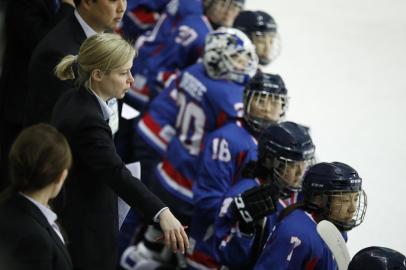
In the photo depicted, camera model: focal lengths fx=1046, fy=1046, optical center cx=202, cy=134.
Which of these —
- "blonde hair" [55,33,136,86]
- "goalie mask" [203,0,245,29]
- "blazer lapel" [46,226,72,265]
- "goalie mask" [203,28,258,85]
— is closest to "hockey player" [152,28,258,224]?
"goalie mask" [203,28,258,85]

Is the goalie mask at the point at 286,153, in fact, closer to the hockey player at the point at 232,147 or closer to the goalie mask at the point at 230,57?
the hockey player at the point at 232,147

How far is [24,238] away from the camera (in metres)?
2.12

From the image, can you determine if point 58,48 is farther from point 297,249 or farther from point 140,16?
point 140,16

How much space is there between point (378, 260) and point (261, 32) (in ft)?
7.11

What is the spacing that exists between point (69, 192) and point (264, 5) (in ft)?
13.1

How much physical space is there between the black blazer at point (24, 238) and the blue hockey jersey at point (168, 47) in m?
2.64

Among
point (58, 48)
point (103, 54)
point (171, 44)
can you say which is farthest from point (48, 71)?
point (171, 44)

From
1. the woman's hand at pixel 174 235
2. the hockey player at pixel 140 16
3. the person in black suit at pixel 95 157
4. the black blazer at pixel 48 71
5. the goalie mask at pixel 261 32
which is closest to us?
the woman's hand at pixel 174 235

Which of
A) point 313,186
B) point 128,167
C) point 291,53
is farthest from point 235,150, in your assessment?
point 291,53

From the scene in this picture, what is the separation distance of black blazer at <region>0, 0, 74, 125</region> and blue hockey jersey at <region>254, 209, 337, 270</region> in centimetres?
99

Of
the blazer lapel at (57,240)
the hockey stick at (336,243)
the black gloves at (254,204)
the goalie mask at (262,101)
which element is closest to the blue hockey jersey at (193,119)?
the goalie mask at (262,101)

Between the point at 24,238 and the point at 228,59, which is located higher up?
the point at 24,238

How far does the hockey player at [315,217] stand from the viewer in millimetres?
2951

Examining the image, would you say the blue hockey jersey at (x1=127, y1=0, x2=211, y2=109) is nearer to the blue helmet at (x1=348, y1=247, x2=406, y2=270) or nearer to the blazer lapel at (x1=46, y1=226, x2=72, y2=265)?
the blue helmet at (x1=348, y1=247, x2=406, y2=270)
